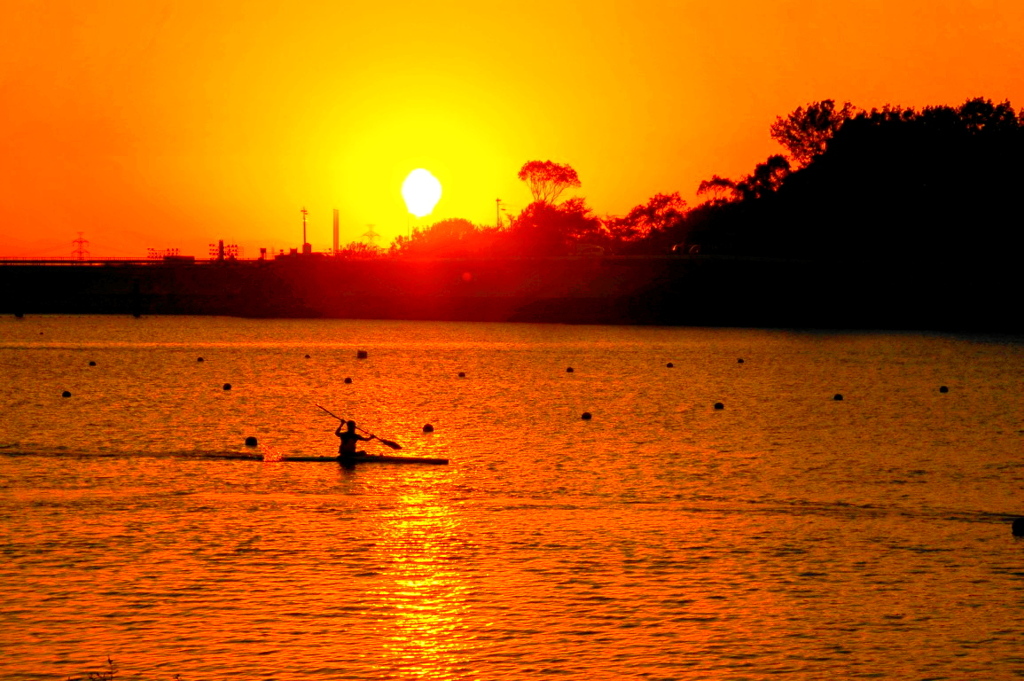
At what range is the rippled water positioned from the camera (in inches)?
872

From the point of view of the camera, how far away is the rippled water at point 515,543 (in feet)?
72.7

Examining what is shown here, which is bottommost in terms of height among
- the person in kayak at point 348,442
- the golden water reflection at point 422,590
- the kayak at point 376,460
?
the golden water reflection at point 422,590

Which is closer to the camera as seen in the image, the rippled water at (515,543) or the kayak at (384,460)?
the rippled water at (515,543)

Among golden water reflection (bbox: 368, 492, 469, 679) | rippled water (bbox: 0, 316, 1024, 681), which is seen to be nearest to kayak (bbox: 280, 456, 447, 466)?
rippled water (bbox: 0, 316, 1024, 681)

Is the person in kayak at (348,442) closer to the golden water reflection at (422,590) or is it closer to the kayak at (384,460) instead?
the kayak at (384,460)

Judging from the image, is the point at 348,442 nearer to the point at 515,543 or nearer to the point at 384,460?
the point at 384,460

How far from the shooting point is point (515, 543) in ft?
100

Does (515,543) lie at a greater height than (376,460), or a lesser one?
lesser

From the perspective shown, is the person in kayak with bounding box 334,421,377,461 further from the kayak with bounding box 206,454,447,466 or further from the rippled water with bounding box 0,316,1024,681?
the rippled water with bounding box 0,316,1024,681

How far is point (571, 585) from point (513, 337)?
454ft

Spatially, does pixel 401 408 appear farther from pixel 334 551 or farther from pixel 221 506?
pixel 334 551

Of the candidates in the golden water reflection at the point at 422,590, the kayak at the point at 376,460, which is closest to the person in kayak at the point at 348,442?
the kayak at the point at 376,460

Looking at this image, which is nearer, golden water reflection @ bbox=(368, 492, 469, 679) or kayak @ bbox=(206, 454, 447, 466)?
golden water reflection @ bbox=(368, 492, 469, 679)

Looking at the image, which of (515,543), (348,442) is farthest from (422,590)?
(348,442)
